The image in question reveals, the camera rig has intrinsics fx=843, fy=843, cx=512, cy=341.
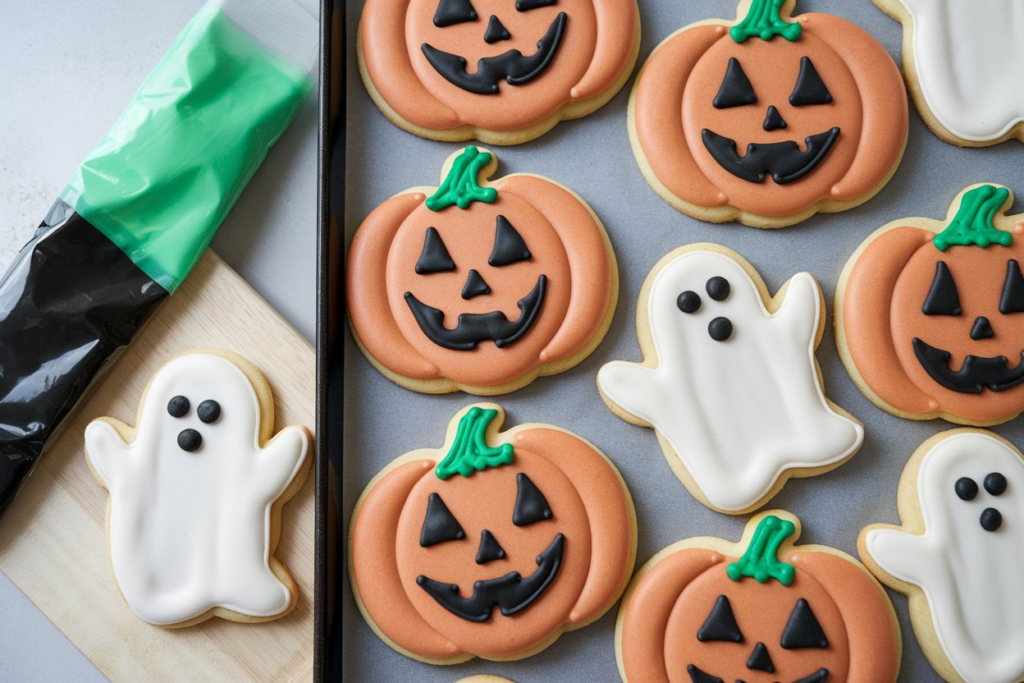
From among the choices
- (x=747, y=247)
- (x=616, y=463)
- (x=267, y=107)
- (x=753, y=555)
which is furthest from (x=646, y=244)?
(x=267, y=107)

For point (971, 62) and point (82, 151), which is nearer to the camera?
point (971, 62)

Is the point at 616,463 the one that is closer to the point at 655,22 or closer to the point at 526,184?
the point at 526,184

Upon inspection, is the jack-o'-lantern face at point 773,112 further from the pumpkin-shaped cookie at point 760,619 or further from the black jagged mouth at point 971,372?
the pumpkin-shaped cookie at point 760,619

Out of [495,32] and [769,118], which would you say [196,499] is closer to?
[495,32]

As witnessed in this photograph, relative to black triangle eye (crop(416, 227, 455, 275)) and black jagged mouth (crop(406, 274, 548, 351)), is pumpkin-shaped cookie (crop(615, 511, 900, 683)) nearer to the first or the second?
black jagged mouth (crop(406, 274, 548, 351))

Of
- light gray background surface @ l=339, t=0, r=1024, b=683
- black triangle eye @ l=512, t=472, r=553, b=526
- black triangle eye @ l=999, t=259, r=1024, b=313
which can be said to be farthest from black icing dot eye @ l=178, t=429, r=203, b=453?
black triangle eye @ l=999, t=259, r=1024, b=313

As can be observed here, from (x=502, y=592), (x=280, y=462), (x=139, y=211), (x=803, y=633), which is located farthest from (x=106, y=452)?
(x=803, y=633)
